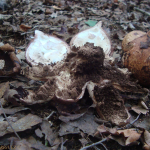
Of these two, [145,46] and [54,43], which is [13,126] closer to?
[54,43]

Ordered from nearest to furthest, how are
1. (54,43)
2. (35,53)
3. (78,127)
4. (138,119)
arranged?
(78,127), (138,119), (35,53), (54,43)

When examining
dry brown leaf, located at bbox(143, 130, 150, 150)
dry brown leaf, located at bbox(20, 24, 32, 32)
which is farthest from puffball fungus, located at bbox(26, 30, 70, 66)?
dry brown leaf, located at bbox(143, 130, 150, 150)

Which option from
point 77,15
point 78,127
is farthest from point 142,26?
point 78,127

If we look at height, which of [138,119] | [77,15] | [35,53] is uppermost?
[77,15]

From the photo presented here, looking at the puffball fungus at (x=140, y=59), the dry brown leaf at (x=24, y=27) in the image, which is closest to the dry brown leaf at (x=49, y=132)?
the puffball fungus at (x=140, y=59)

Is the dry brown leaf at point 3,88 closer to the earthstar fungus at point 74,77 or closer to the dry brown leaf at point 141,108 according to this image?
the earthstar fungus at point 74,77

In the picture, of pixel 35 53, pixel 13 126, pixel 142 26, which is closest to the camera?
pixel 13 126

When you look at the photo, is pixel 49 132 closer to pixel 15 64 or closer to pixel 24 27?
pixel 15 64
